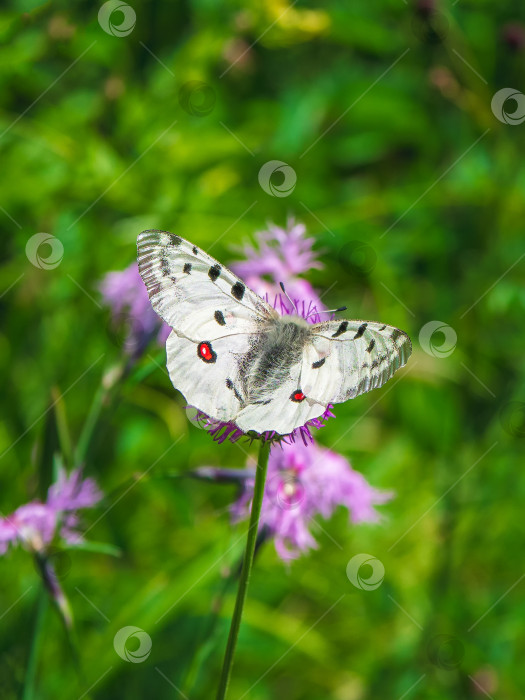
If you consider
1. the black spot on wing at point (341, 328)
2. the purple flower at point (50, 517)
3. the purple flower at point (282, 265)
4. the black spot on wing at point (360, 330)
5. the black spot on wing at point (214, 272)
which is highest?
the purple flower at point (282, 265)

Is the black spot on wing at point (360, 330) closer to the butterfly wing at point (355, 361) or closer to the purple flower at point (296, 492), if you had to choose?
the butterfly wing at point (355, 361)

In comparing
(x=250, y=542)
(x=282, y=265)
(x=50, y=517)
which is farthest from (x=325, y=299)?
(x=250, y=542)

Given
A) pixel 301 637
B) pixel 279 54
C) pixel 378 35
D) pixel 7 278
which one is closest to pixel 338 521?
pixel 301 637

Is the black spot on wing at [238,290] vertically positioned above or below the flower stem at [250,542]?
above

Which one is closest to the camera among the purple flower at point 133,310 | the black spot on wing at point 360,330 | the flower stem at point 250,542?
the flower stem at point 250,542

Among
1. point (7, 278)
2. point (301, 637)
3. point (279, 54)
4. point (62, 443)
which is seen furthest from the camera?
point (279, 54)

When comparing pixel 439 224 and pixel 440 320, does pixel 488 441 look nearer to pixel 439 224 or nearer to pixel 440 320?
pixel 440 320

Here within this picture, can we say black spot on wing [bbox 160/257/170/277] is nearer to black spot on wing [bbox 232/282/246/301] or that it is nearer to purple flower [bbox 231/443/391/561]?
black spot on wing [bbox 232/282/246/301]

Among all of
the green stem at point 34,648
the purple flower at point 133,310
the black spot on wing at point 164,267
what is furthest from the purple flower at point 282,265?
the green stem at point 34,648
